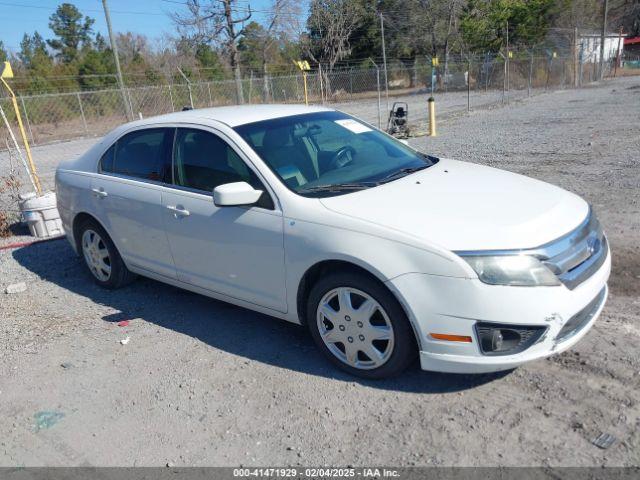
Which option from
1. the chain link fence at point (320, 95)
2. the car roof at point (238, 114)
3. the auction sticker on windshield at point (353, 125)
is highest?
the car roof at point (238, 114)

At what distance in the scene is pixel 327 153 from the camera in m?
4.17

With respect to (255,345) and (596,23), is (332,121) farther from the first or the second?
(596,23)

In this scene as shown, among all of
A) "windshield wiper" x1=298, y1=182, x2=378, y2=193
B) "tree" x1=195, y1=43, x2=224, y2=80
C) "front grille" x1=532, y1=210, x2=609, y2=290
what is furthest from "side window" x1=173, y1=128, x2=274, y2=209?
"tree" x1=195, y1=43, x2=224, y2=80

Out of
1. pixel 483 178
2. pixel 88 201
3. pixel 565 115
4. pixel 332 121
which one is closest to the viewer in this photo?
pixel 483 178

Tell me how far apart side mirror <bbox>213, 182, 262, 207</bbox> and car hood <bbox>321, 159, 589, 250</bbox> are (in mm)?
513

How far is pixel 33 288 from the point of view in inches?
228

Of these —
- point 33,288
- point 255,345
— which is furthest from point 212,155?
point 33,288

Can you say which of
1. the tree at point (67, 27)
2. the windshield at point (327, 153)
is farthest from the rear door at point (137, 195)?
the tree at point (67, 27)

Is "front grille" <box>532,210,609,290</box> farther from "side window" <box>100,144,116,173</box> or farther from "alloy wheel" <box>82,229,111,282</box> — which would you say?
"alloy wheel" <box>82,229,111,282</box>

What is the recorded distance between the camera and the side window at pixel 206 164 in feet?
12.9

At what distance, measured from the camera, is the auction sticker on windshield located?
15.1 feet

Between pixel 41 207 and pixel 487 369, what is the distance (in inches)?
254

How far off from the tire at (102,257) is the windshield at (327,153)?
2012 mm

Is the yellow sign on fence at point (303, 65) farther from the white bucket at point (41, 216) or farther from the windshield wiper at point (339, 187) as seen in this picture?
the windshield wiper at point (339, 187)
